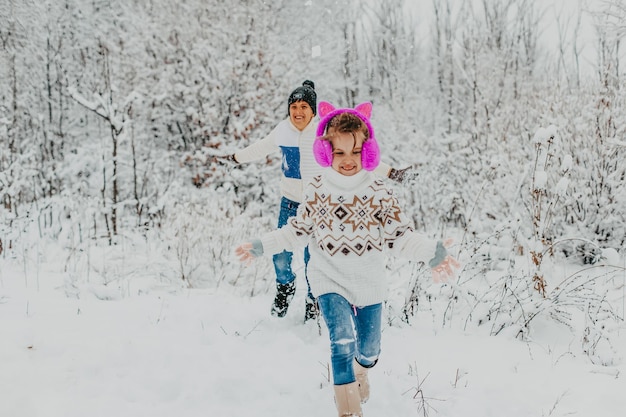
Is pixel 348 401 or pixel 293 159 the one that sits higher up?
pixel 293 159

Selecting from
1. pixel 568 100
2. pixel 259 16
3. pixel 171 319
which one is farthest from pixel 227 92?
pixel 171 319

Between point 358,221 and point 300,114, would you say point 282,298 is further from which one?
point 358,221

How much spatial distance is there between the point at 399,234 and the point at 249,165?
25.2 feet

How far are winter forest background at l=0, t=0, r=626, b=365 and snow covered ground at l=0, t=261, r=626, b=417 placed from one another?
0.35 m

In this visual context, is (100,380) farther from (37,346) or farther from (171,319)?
(171,319)

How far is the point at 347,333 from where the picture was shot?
2.13m

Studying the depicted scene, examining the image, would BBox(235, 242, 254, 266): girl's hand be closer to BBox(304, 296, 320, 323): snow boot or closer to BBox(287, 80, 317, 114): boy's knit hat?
BBox(304, 296, 320, 323): snow boot

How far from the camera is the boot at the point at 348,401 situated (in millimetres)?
2043

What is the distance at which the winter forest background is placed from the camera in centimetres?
400

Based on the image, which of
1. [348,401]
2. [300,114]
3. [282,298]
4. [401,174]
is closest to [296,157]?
[300,114]

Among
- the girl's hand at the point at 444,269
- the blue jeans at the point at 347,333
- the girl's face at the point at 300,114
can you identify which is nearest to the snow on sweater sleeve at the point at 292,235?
the blue jeans at the point at 347,333

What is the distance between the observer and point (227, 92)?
10.1 meters

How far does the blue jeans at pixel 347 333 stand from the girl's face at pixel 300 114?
4.91 ft

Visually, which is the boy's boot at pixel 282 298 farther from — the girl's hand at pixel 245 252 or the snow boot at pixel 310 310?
the girl's hand at pixel 245 252
